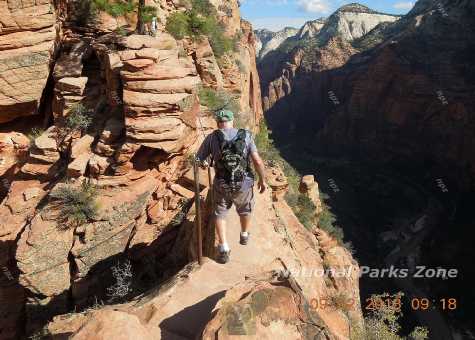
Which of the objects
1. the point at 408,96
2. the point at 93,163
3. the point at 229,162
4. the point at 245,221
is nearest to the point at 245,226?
the point at 245,221

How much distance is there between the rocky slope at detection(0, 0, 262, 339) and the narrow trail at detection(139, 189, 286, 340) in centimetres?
178

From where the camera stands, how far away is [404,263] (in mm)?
39875

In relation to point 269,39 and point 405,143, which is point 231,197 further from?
point 269,39

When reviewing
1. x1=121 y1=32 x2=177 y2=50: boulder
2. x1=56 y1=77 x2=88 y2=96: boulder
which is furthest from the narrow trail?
x1=56 y1=77 x2=88 y2=96: boulder

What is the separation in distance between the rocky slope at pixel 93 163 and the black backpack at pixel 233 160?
326 cm

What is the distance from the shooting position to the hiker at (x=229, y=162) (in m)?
5.17

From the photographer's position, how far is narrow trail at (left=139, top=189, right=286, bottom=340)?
185 inches

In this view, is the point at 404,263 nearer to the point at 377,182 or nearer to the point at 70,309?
the point at 377,182

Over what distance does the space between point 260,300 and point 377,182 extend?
5782cm

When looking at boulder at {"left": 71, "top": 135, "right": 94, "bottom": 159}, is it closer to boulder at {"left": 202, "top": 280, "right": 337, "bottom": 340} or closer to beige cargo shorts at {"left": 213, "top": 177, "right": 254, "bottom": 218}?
beige cargo shorts at {"left": 213, "top": 177, "right": 254, "bottom": 218}

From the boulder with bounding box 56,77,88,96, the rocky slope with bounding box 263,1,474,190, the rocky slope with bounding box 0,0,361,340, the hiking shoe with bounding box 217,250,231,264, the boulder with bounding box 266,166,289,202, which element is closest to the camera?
the hiking shoe with bounding box 217,250,231,264

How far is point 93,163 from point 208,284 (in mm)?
5608

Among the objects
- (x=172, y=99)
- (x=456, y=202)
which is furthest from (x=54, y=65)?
(x=456, y=202)

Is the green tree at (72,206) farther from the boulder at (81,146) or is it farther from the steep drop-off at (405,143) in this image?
the steep drop-off at (405,143)
